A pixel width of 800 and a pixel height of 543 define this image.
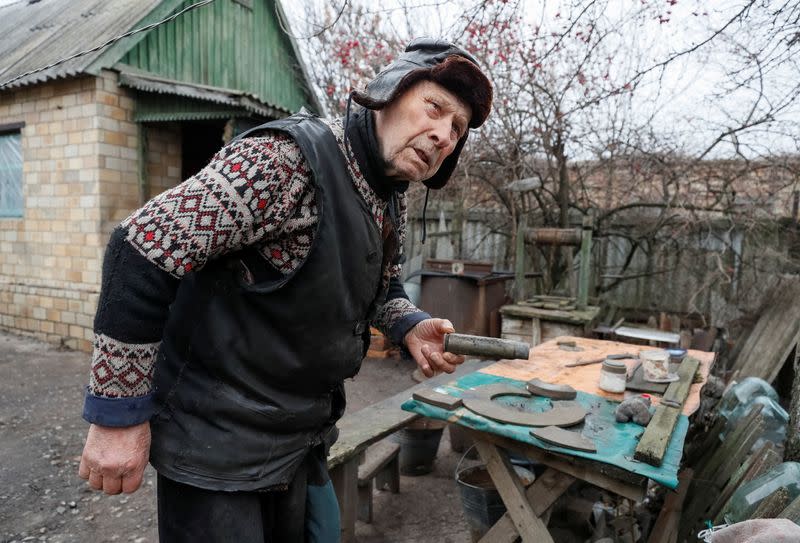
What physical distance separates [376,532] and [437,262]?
4402 mm

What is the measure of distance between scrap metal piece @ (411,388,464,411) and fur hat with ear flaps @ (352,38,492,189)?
1.51 meters

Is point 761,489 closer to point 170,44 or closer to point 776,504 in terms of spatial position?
point 776,504

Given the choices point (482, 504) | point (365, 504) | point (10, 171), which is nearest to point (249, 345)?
point (482, 504)

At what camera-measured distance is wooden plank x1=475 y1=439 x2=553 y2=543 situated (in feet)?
8.14

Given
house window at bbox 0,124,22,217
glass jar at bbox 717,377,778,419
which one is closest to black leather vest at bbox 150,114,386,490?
glass jar at bbox 717,377,778,419

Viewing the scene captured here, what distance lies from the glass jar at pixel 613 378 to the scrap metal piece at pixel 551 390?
0.73 ft

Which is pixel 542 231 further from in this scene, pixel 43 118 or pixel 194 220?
pixel 43 118

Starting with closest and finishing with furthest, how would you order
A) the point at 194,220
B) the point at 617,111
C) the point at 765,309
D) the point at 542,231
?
the point at 194,220
the point at 765,309
the point at 542,231
the point at 617,111

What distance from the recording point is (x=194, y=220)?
1.16 meters

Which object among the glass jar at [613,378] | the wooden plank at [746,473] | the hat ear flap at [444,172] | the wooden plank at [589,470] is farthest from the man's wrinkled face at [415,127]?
the wooden plank at [746,473]

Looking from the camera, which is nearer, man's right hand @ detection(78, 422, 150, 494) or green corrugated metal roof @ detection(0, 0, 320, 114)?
man's right hand @ detection(78, 422, 150, 494)

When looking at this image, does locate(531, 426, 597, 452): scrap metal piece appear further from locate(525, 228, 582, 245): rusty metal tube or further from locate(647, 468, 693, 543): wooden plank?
locate(525, 228, 582, 245): rusty metal tube

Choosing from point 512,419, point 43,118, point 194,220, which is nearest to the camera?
point 194,220

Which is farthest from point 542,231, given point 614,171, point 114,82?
point 114,82
